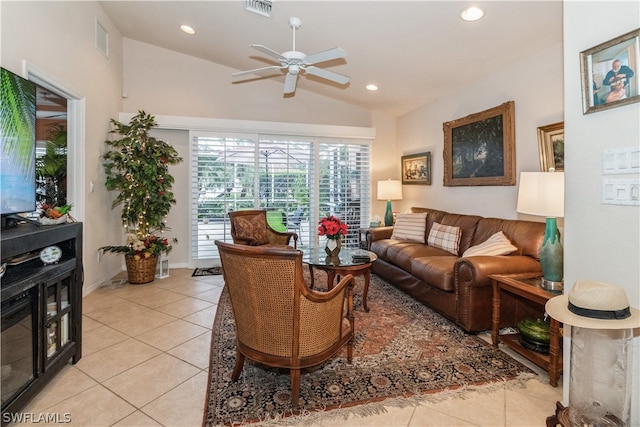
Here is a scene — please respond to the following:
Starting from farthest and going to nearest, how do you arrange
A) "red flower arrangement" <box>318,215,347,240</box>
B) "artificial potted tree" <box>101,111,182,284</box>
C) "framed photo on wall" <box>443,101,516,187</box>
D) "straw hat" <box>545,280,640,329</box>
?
1. "artificial potted tree" <box>101,111,182,284</box>
2. "framed photo on wall" <box>443,101,516,187</box>
3. "red flower arrangement" <box>318,215,347,240</box>
4. "straw hat" <box>545,280,640,329</box>

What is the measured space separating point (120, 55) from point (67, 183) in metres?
2.34

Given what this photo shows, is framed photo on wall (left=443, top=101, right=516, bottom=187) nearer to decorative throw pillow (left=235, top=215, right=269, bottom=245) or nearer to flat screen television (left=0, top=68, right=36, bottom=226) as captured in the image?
decorative throw pillow (left=235, top=215, right=269, bottom=245)

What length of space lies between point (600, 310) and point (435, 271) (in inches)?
71.2

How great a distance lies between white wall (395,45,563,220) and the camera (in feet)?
10.1

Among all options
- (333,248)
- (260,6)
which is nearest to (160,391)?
(333,248)

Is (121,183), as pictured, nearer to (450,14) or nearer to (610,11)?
(450,14)

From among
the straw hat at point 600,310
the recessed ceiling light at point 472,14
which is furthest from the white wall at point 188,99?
the straw hat at point 600,310

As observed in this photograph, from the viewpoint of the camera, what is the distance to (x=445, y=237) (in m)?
3.91

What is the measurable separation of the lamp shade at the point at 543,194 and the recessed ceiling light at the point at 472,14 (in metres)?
1.40

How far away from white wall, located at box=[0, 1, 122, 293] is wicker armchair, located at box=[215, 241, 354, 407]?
251 cm

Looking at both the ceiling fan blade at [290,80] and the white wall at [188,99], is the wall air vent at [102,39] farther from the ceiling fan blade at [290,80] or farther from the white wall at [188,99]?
the ceiling fan blade at [290,80]

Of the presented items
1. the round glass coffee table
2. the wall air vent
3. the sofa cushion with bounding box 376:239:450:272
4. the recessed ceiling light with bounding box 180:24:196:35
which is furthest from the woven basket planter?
the sofa cushion with bounding box 376:239:450:272

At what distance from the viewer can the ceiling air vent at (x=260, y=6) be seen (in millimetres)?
2943

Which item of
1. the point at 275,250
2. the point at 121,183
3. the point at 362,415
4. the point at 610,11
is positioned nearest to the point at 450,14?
the point at 610,11
